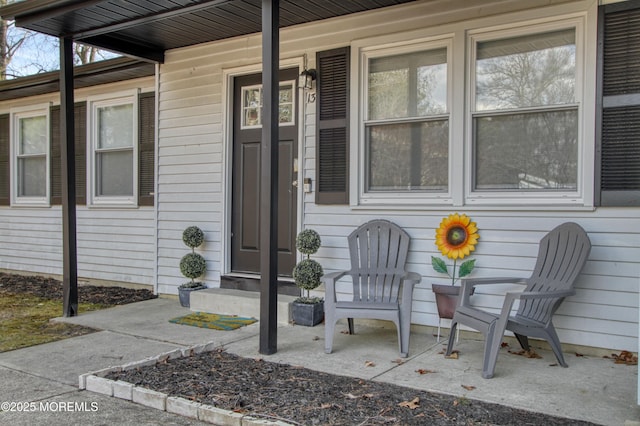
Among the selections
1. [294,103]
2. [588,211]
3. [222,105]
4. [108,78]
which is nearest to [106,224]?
[108,78]

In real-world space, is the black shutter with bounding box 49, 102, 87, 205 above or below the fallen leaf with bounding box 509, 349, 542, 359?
above

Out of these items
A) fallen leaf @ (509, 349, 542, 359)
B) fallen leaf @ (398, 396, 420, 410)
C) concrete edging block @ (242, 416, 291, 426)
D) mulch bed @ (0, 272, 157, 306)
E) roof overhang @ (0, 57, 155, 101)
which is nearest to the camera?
concrete edging block @ (242, 416, 291, 426)

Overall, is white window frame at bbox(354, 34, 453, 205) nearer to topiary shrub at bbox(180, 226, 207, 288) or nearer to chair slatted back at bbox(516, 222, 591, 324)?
chair slatted back at bbox(516, 222, 591, 324)

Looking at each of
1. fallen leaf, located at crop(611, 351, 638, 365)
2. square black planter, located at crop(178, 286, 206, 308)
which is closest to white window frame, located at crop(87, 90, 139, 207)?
square black planter, located at crop(178, 286, 206, 308)

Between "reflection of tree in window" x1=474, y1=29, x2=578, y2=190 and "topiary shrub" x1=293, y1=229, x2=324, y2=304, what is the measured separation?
4.95 ft

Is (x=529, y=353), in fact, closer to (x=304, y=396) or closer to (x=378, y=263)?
(x=378, y=263)

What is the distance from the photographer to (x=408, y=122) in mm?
4527

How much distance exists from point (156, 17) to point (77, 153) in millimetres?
3285

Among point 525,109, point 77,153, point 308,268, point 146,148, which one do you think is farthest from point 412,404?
point 77,153

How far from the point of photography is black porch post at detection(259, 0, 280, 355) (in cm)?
376

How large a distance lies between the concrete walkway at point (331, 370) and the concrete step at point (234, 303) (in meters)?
0.20

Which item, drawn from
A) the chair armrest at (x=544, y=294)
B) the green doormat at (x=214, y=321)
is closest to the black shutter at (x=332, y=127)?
the green doormat at (x=214, y=321)

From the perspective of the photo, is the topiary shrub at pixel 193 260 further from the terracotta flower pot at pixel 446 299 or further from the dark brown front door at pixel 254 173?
the terracotta flower pot at pixel 446 299

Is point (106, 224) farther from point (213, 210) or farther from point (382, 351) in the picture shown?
point (382, 351)
